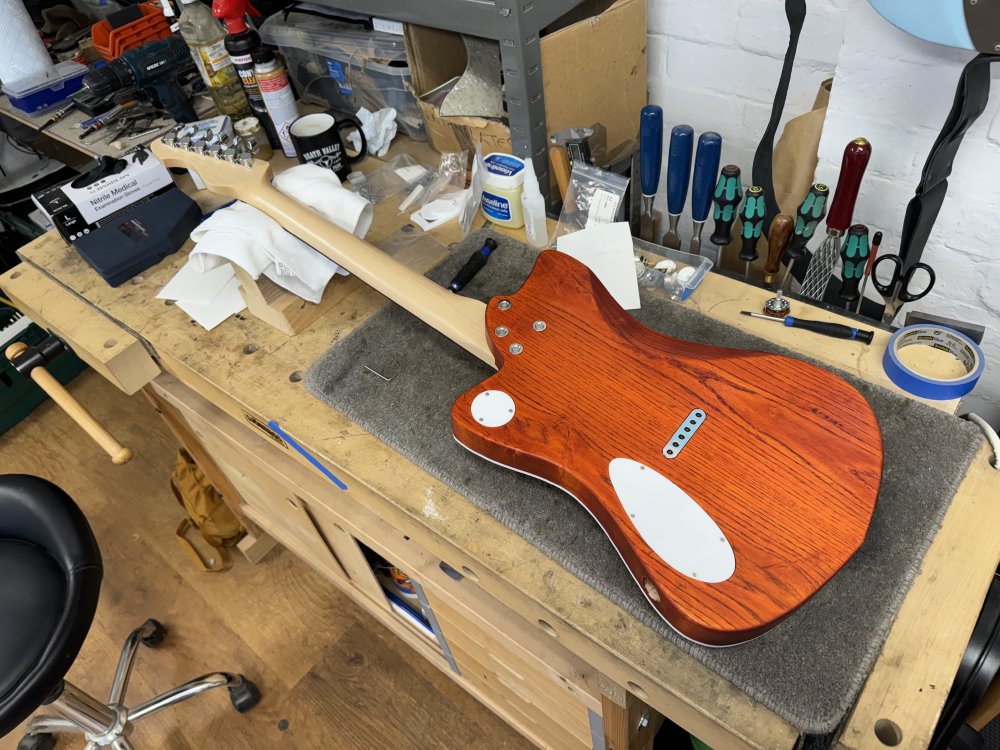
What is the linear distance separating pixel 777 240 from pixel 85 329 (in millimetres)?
956

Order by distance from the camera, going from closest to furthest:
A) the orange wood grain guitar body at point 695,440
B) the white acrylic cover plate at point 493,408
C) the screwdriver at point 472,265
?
the orange wood grain guitar body at point 695,440 < the white acrylic cover plate at point 493,408 < the screwdriver at point 472,265

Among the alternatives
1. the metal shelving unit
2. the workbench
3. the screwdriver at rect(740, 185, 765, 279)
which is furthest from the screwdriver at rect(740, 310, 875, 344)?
the metal shelving unit

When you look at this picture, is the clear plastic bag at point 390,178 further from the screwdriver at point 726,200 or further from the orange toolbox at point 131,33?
the orange toolbox at point 131,33

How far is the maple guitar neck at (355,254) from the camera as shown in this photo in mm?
778

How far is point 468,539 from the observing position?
67cm

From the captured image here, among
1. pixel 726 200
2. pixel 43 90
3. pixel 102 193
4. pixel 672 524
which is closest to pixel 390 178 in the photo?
pixel 102 193

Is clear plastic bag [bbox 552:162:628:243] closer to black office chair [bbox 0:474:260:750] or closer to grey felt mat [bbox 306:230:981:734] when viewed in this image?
grey felt mat [bbox 306:230:981:734]

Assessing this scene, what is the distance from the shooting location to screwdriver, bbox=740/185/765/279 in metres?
0.82

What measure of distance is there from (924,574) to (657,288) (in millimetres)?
435

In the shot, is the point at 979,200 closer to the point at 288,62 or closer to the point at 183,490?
the point at 288,62

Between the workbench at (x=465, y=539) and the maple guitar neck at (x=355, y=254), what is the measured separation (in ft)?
0.33

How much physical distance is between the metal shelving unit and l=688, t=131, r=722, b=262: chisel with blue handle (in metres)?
0.24

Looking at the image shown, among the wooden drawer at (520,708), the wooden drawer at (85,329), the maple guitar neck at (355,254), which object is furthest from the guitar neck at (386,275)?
the wooden drawer at (520,708)

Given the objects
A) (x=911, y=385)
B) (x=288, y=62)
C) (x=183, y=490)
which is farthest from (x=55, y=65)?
(x=911, y=385)
